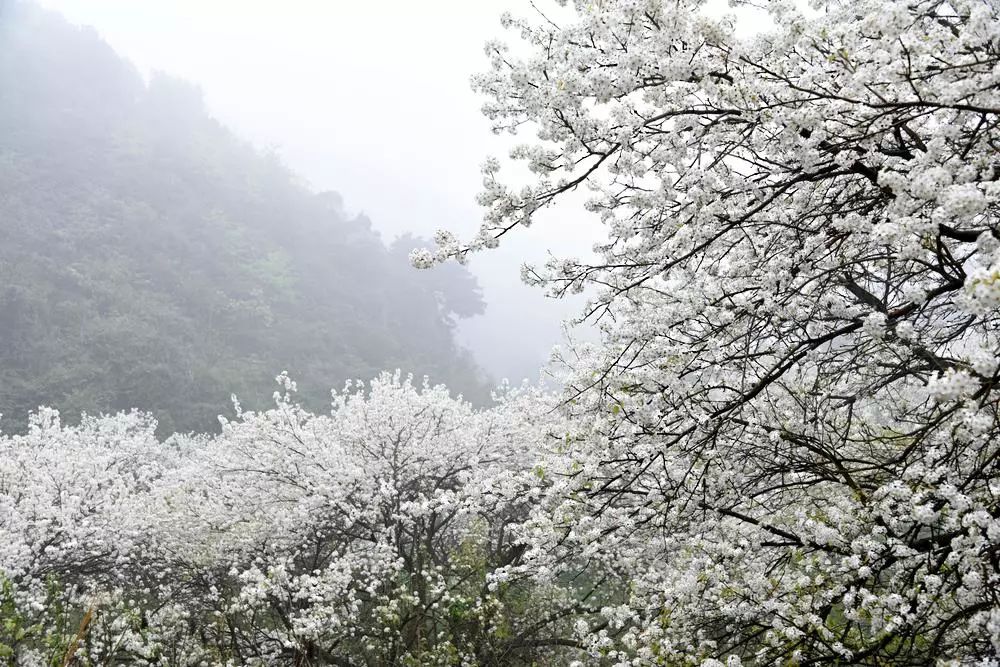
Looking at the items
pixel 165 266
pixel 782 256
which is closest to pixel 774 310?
pixel 782 256

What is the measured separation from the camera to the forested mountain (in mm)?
35469

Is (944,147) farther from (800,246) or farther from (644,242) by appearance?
(644,242)

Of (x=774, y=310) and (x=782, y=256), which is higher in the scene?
(x=782, y=256)

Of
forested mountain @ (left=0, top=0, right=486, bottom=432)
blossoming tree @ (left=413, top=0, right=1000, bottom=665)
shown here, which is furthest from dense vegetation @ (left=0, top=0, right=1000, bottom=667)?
forested mountain @ (left=0, top=0, right=486, bottom=432)

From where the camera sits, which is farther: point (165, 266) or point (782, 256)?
point (165, 266)

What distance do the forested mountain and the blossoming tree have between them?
113 ft

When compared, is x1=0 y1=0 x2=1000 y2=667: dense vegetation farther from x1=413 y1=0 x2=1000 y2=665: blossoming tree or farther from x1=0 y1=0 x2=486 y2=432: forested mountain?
x1=0 y1=0 x2=486 y2=432: forested mountain

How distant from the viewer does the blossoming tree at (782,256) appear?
9.05ft

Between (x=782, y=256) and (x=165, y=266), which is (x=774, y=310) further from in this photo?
(x=165, y=266)

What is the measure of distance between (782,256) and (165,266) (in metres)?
48.5

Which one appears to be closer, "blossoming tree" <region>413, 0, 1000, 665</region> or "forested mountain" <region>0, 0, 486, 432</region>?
"blossoming tree" <region>413, 0, 1000, 665</region>

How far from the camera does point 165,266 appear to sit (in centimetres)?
4531

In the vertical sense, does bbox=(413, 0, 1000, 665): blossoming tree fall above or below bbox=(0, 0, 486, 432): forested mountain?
below

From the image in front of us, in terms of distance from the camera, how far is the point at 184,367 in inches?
1464
